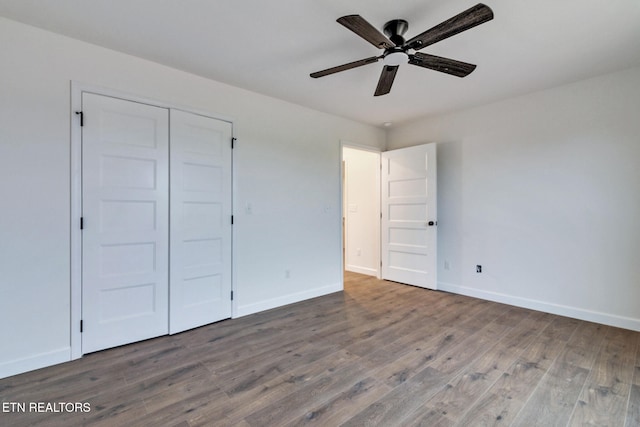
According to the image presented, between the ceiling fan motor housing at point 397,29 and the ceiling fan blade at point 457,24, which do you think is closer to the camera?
the ceiling fan blade at point 457,24

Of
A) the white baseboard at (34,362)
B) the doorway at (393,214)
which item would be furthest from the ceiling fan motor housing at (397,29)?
the white baseboard at (34,362)

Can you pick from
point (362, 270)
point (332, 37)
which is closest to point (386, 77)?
point (332, 37)

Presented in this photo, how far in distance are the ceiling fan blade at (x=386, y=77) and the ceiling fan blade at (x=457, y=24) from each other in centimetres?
28

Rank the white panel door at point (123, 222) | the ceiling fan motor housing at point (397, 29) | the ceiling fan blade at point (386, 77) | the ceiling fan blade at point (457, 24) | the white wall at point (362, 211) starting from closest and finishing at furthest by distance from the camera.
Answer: the ceiling fan blade at point (457, 24) < the ceiling fan motor housing at point (397, 29) < the ceiling fan blade at point (386, 77) < the white panel door at point (123, 222) < the white wall at point (362, 211)

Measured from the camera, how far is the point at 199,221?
296 cm

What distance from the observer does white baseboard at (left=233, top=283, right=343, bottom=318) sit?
3287mm

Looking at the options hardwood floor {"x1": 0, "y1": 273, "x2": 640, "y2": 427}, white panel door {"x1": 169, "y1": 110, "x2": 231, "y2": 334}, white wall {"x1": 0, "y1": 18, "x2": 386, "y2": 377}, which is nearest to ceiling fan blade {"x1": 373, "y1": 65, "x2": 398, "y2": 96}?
white wall {"x1": 0, "y1": 18, "x2": 386, "y2": 377}

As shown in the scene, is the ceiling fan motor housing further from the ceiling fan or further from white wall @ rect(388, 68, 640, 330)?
white wall @ rect(388, 68, 640, 330)

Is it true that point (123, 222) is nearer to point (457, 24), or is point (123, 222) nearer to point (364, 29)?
point (364, 29)

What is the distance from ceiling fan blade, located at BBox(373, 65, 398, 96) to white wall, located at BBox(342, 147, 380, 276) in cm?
227

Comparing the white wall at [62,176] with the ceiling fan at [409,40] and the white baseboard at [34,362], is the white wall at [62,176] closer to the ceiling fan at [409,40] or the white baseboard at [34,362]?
the white baseboard at [34,362]

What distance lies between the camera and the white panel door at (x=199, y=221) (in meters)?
2.81

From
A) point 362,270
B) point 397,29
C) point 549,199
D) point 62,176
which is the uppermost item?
point 397,29

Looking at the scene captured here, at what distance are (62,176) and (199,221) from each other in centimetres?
111
